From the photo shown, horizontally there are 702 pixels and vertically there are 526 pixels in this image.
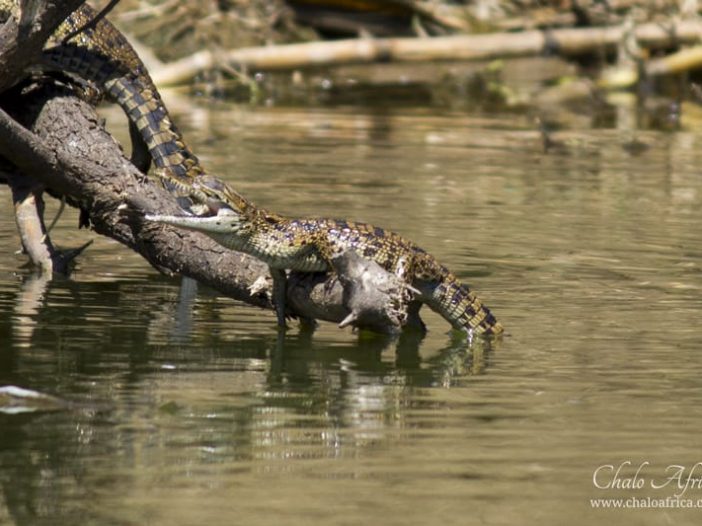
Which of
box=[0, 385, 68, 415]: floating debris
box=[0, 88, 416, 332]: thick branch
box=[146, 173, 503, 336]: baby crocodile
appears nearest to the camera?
box=[0, 385, 68, 415]: floating debris

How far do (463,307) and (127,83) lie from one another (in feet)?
10.3

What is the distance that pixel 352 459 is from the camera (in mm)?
5965

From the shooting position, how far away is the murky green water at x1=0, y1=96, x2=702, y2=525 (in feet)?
18.2

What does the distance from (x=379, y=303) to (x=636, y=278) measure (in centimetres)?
292

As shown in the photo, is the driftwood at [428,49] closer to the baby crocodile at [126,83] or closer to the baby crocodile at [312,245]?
the baby crocodile at [126,83]

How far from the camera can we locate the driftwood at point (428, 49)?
2083cm

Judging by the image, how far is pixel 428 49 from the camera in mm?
21656

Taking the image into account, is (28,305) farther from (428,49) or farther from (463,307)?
(428,49)

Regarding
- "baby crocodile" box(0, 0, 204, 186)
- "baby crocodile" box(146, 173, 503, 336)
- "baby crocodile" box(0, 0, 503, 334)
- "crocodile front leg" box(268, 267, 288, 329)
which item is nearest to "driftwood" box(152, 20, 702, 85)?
"baby crocodile" box(0, 0, 204, 186)

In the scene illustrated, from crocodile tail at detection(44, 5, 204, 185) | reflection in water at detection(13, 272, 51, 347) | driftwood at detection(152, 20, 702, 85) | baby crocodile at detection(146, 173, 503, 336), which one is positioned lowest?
driftwood at detection(152, 20, 702, 85)

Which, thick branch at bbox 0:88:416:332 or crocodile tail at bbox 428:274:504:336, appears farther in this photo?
thick branch at bbox 0:88:416:332

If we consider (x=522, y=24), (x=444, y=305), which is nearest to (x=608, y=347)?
(x=444, y=305)

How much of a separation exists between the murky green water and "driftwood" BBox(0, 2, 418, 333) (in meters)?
0.24

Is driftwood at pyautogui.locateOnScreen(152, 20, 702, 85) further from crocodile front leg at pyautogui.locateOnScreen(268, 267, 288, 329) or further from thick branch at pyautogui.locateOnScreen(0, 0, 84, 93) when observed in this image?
crocodile front leg at pyautogui.locateOnScreen(268, 267, 288, 329)
